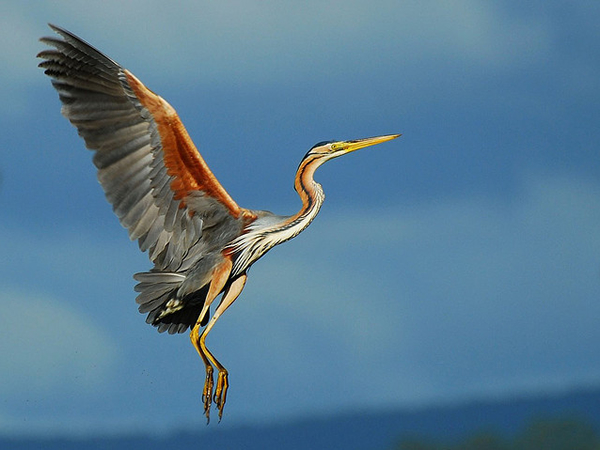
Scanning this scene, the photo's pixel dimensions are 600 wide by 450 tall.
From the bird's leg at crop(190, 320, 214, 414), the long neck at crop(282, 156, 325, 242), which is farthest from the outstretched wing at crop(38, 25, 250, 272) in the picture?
the bird's leg at crop(190, 320, 214, 414)

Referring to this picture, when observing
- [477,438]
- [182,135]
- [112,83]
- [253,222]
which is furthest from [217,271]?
[477,438]

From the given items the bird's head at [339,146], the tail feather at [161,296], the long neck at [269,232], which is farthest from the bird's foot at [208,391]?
the bird's head at [339,146]

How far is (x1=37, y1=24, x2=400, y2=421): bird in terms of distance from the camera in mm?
7539

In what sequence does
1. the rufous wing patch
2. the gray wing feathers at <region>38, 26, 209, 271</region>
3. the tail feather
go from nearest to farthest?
1. the rufous wing patch
2. the gray wing feathers at <region>38, 26, 209, 271</region>
3. the tail feather

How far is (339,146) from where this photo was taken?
790 cm

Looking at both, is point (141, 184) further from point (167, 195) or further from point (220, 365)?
point (220, 365)

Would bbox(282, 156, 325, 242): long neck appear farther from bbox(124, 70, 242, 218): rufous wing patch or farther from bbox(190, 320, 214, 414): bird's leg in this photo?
bbox(190, 320, 214, 414): bird's leg

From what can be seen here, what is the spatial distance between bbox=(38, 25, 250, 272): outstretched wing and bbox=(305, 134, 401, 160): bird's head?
0.64 meters

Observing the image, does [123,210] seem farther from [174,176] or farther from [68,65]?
[68,65]

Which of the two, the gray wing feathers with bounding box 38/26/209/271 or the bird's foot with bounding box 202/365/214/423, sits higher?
the gray wing feathers with bounding box 38/26/209/271

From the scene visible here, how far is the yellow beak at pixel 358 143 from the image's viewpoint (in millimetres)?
7902

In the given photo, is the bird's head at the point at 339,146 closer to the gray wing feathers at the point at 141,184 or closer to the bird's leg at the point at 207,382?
the gray wing feathers at the point at 141,184

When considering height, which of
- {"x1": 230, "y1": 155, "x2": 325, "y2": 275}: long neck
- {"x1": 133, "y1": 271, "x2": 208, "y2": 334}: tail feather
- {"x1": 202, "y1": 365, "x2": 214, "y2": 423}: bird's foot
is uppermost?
{"x1": 230, "y1": 155, "x2": 325, "y2": 275}: long neck

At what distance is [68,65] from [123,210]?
98cm
